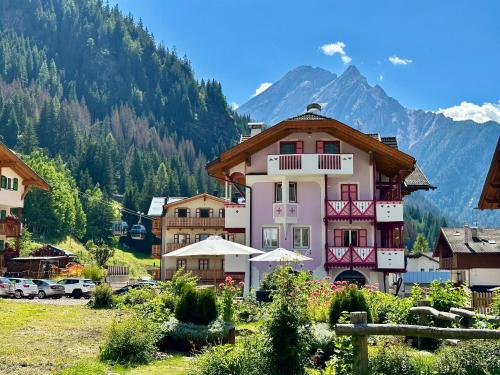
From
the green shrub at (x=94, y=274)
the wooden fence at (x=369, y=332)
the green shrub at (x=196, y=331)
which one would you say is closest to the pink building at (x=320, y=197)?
the green shrub at (x=94, y=274)

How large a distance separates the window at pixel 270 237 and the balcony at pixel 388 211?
6654 millimetres

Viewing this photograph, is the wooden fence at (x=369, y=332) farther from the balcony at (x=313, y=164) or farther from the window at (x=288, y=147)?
the window at (x=288, y=147)

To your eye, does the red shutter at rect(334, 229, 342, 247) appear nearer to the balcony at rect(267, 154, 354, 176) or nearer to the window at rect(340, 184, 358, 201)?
the window at rect(340, 184, 358, 201)

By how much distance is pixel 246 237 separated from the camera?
42531 millimetres

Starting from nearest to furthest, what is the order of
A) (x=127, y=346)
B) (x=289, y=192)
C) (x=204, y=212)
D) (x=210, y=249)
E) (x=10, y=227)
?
(x=127, y=346) → (x=210, y=249) → (x=289, y=192) → (x=10, y=227) → (x=204, y=212)

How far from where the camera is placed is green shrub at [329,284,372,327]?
711 inches

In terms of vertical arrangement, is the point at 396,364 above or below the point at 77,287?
below

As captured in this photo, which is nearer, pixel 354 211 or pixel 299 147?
pixel 354 211

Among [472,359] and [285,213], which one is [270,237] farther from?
[472,359]

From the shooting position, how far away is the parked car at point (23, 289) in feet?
127

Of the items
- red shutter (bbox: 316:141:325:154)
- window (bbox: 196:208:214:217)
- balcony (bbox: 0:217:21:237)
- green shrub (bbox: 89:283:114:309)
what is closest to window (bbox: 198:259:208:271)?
window (bbox: 196:208:214:217)

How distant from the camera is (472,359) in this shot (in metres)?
12.8

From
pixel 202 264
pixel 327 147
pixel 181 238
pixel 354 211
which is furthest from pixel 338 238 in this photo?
pixel 181 238

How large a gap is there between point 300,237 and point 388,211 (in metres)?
5.84
